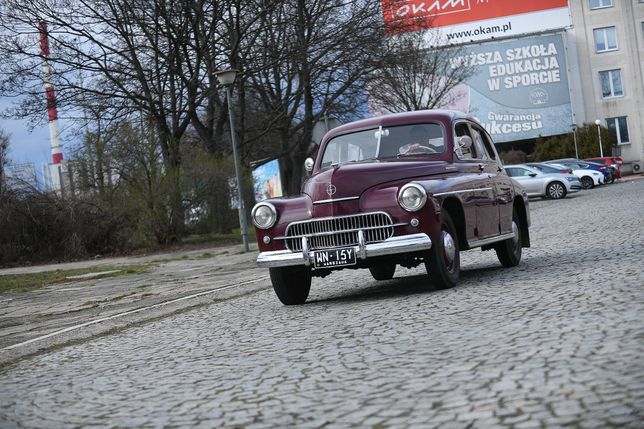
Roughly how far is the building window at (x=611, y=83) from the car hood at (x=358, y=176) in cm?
7142

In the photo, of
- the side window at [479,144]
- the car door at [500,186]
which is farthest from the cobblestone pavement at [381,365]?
the side window at [479,144]

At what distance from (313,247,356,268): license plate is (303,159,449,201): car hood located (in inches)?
21.5

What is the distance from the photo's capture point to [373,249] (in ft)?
30.4

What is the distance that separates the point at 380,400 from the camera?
15.9ft

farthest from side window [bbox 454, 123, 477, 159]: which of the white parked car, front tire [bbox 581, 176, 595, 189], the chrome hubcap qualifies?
front tire [bbox 581, 176, 595, 189]

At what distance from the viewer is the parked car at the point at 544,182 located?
3928 centimetres

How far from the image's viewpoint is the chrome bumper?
9125 millimetres

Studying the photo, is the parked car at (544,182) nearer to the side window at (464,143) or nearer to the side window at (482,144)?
the side window at (482,144)

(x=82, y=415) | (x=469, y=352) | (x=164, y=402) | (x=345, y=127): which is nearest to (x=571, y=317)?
(x=469, y=352)

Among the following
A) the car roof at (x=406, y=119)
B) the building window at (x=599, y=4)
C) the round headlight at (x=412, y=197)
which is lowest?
the round headlight at (x=412, y=197)

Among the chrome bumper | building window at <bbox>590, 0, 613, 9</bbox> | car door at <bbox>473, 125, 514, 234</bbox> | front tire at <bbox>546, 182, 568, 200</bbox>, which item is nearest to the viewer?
the chrome bumper

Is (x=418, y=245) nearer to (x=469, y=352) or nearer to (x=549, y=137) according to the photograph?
(x=469, y=352)

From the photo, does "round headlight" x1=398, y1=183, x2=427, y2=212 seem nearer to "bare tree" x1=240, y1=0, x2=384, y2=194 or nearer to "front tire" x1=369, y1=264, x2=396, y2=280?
"front tire" x1=369, y1=264, x2=396, y2=280

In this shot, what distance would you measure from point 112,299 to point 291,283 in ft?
16.5
